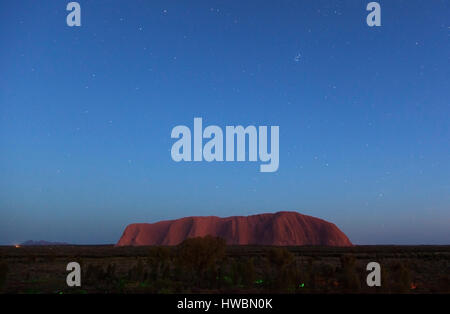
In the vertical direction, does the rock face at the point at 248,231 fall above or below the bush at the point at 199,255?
below

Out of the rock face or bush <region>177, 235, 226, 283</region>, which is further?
the rock face

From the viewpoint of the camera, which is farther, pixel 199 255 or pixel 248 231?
pixel 248 231

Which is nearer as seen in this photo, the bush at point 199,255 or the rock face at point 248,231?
the bush at point 199,255

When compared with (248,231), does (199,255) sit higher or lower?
higher

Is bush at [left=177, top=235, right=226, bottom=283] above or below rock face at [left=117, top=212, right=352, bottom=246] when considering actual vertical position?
above
